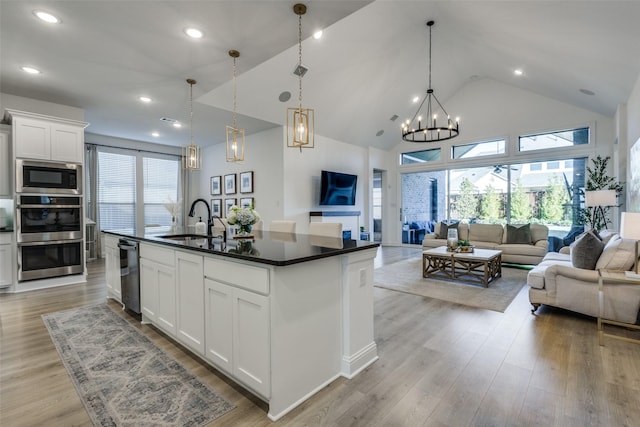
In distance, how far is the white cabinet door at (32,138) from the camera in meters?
4.23

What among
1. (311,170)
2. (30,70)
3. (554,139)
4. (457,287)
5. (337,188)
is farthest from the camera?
(337,188)

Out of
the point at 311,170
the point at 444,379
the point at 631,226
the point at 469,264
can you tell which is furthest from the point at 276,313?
the point at 311,170

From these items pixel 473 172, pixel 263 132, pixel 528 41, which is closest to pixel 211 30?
pixel 263 132

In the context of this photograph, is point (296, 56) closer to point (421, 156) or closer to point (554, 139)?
point (421, 156)

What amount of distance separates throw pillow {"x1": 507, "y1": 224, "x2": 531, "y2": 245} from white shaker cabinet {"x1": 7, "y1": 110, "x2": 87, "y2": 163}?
808 centimetres

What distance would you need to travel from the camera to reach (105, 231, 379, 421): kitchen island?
5.62 feet

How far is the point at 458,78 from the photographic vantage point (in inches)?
283

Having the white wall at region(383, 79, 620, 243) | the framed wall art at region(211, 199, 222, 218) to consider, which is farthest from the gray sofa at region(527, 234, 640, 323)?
the framed wall art at region(211, 199, 222, 218)

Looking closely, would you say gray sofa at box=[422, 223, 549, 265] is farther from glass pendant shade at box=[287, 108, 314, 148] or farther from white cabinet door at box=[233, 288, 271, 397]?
white cabinet door at box=[233, 288, 271, 397]

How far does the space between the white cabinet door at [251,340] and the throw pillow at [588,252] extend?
339 centimetres

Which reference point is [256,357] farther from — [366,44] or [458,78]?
[458,78]

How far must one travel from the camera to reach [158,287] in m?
2.76

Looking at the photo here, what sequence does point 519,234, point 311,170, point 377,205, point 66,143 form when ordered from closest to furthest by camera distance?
point 66,143 → point 519,234 → point 311,170 → point 377,205

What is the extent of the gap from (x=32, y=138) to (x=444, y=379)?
5994 mm
